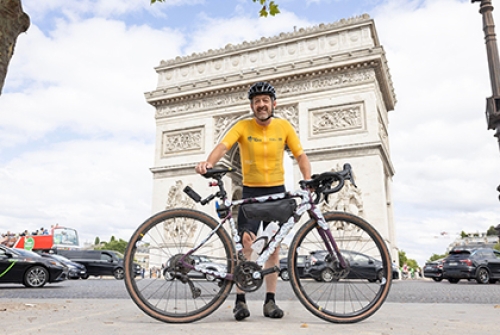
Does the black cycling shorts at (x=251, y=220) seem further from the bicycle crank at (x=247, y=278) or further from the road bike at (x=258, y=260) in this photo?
the bicycle crank at (x=247, y=278)

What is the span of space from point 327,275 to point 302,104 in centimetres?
1740

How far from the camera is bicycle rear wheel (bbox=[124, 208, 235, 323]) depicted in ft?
8.93

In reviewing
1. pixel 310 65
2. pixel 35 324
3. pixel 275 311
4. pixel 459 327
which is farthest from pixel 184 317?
pixel 310 65

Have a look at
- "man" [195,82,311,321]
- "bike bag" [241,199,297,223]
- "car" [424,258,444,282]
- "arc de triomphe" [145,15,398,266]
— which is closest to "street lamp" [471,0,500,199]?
"man" [195,82,311,321]

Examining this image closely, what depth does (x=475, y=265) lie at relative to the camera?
1311 centimetres

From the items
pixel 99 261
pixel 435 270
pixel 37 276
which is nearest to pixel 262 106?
pixel 37 276

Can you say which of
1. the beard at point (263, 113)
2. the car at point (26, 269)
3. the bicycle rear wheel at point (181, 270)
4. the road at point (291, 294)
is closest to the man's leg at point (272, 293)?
the bicycle rear wheel at point (181, 270)

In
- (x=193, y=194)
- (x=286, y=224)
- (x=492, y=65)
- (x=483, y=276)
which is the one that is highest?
(x=492, y=65)

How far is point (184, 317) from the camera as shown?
2.67 metres

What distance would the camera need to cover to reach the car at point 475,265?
42.8 feet

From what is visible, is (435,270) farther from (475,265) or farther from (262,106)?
(262,106)

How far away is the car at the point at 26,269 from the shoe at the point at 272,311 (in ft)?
25.5

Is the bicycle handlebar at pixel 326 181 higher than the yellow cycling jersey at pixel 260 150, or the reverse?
the yellow cycling jersey at pixel 260 150

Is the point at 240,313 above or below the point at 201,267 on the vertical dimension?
below
